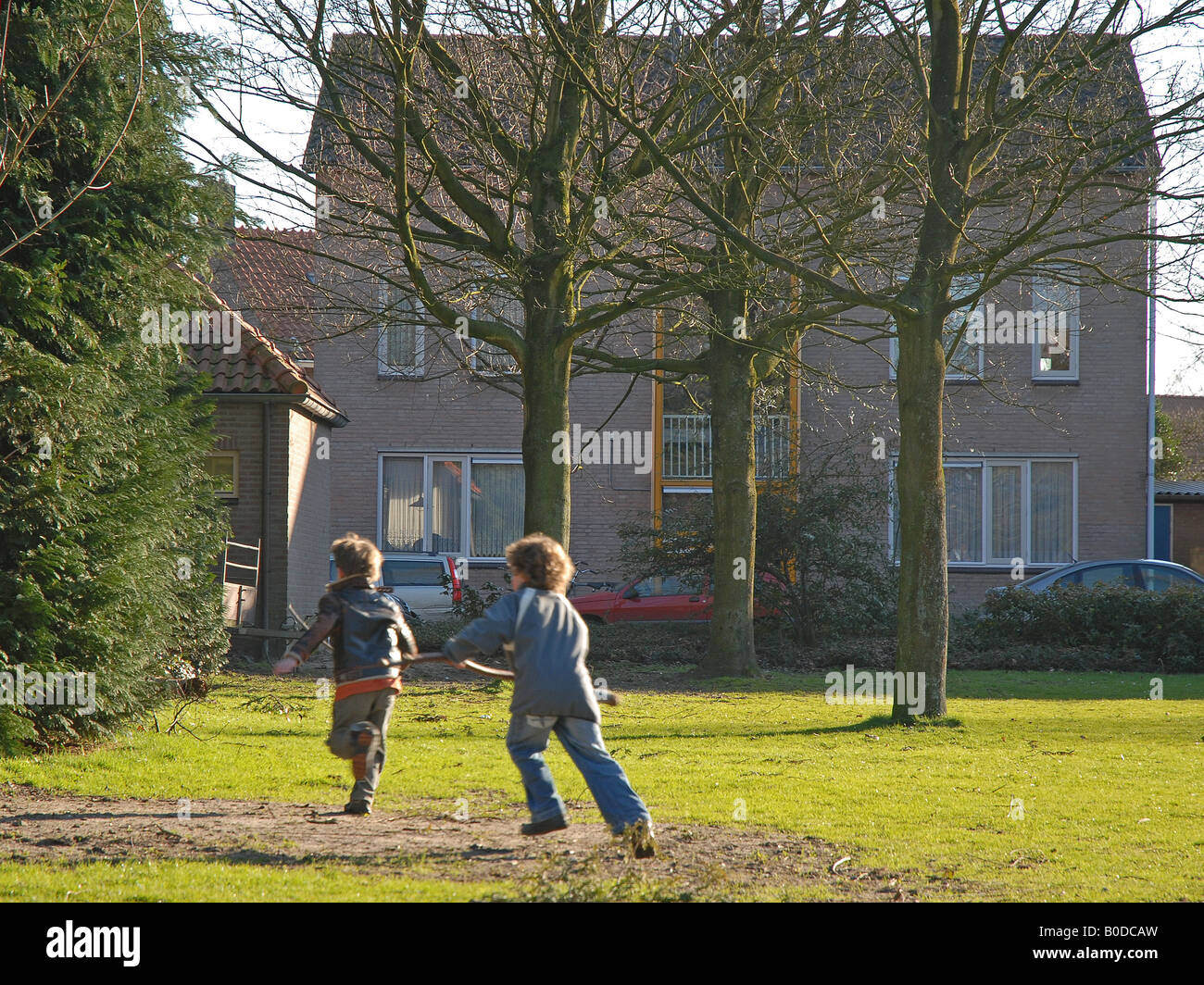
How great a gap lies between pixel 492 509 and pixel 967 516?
37.3 ft

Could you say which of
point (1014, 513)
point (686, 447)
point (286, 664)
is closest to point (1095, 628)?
point (1014, 513)

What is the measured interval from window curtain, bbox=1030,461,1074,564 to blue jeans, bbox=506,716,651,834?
79.1ft

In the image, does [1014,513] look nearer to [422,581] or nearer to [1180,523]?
[1180,523]

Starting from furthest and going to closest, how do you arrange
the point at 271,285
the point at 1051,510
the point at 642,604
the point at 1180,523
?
the point at 1180,523 < the point at 1051,510 < the point at 271,285 < the point at 642,604

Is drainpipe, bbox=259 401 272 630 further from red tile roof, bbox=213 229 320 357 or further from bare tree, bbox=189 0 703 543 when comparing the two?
bare tree, bbox=189 0 703 543

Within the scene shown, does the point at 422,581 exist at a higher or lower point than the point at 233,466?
lower

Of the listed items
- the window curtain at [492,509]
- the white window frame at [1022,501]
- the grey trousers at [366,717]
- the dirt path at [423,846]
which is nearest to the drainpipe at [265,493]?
the window curtain at [492,509]

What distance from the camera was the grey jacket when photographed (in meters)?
5.60

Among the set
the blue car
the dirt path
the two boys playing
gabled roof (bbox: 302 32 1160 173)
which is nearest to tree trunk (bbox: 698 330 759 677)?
gabled roof (bbox: 302 32 1160 173)

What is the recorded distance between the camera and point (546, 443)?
42.9ft

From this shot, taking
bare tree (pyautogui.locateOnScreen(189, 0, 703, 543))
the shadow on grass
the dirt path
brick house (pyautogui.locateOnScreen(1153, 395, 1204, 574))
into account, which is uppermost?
bare tree (pyautogui.locateOnScreen(189, 0, 703, 543))

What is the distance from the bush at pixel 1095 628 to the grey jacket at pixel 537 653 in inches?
566

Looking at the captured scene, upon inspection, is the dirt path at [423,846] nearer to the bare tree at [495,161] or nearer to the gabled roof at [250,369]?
the bare tree at [495,161]
